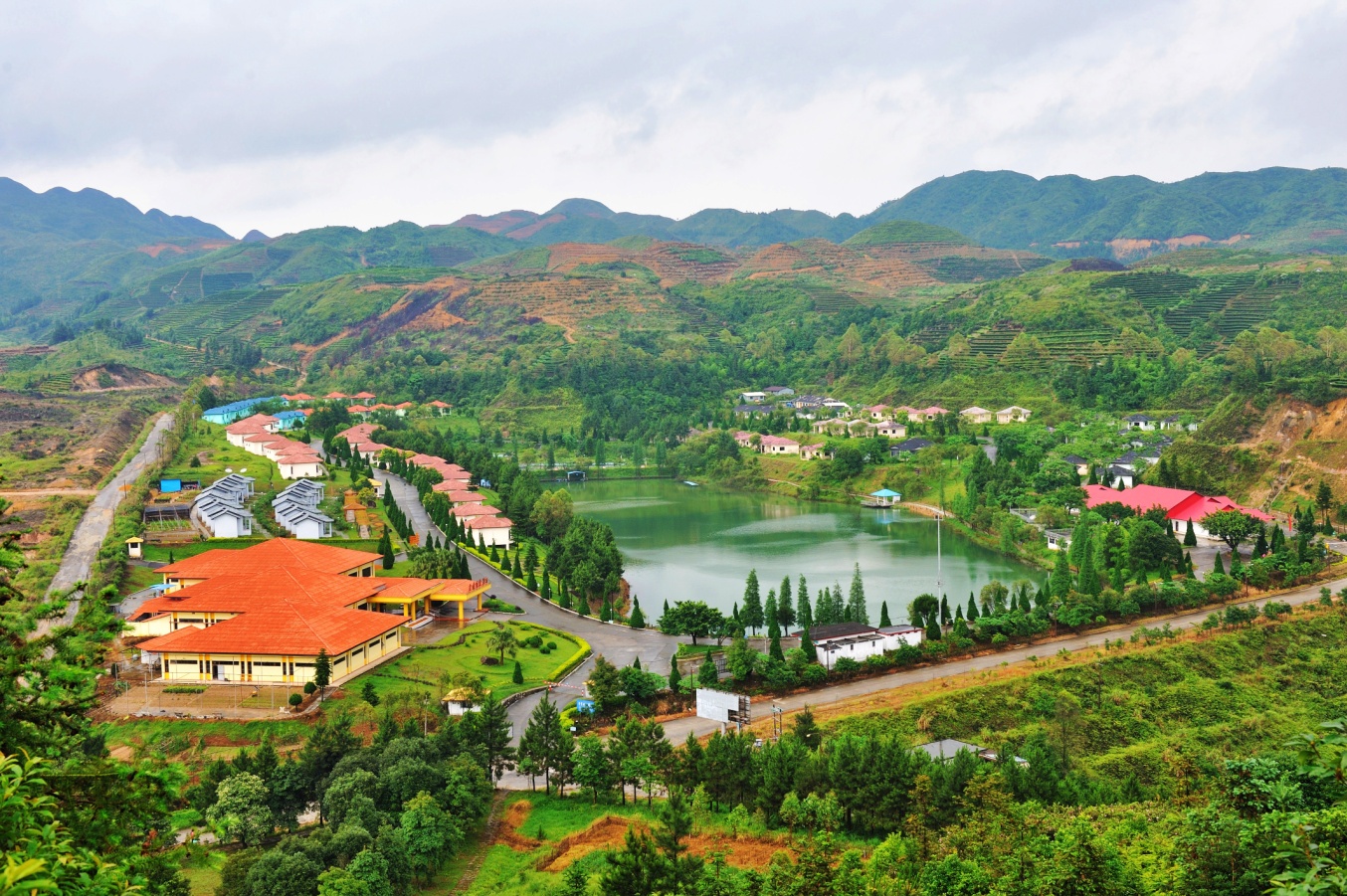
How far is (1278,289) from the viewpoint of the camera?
69.1m

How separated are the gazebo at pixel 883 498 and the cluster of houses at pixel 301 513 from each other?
2516 centimetres

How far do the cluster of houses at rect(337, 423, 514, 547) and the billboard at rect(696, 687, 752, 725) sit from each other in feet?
50.0

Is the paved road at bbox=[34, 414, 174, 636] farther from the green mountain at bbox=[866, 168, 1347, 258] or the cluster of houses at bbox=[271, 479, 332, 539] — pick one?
the green mountain at bbox=[866, 168, 1347, 258]

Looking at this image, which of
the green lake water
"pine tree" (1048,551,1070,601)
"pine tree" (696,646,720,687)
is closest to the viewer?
"pine tree" (696,646,720,687)

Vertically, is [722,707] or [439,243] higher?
[439,243]

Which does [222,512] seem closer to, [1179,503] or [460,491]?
[460,491]

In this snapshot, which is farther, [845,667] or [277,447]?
[277,447]

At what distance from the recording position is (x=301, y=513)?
3139cm

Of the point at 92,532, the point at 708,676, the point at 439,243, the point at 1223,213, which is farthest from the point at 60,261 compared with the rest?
the point at 1223,213

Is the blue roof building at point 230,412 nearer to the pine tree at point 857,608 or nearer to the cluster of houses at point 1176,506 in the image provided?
the pine tree at point 857,608

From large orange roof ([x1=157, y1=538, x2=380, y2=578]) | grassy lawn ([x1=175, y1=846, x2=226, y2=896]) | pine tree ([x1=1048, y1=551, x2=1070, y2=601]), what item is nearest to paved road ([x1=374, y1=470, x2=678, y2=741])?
large orange roof ([x1=157, y1=538, x2=380, y2=578])

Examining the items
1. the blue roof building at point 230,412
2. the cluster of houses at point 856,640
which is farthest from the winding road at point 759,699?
the blue roof building at point 230,412

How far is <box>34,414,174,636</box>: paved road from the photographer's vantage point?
80.3 ft

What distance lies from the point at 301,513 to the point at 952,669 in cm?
1971
